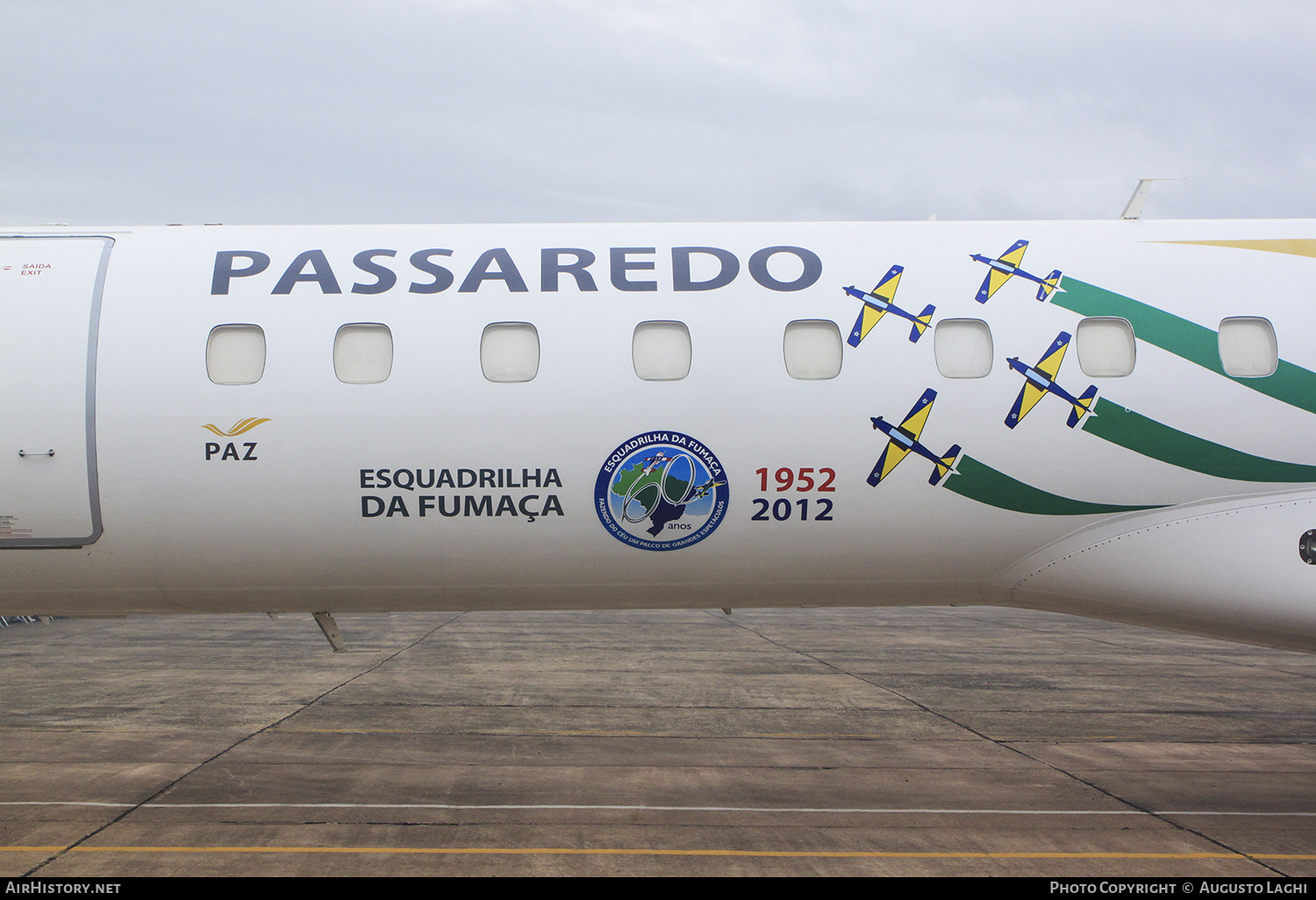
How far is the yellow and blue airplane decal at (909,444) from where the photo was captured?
22.6 feet

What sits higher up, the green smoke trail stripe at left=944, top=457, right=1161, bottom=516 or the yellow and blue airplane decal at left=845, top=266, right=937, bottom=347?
the yellow and blue airplane decal at left=845, top=266, right=937, bottom=347

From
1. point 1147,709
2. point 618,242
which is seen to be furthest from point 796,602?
point 1147,709

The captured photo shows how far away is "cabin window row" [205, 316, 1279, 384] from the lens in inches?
270

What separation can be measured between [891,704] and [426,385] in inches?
338

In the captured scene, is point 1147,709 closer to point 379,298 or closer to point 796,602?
point 796,602

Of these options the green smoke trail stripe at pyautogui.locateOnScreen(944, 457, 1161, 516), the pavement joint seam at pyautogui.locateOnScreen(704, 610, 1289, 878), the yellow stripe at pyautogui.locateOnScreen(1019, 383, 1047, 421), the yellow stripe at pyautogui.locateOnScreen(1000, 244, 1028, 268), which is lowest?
the pavement joint seam at pyautogui.locateOnScreen(704, 610, 1289, 878)

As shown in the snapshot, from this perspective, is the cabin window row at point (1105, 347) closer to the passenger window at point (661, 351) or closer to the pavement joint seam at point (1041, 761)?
the passenger window at point (661, 351)

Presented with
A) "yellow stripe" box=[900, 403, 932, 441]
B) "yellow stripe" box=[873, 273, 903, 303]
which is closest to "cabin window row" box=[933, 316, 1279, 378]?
"yellow stripe" box=[900, 403, 932, 441]

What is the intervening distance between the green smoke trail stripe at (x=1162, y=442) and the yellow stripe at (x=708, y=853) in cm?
299

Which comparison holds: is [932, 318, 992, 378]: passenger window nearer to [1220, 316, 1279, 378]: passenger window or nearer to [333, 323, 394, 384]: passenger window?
[1220, 316, 1279, 378]: passenger window

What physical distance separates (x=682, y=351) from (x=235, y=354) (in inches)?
132

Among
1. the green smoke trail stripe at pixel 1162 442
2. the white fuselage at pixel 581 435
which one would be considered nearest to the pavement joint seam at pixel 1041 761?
the white fuselage at pixel 581 435

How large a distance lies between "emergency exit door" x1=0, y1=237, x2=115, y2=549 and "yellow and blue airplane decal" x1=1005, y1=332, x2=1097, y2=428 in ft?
22.7

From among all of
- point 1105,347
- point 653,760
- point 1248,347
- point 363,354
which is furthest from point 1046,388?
point 653,760
